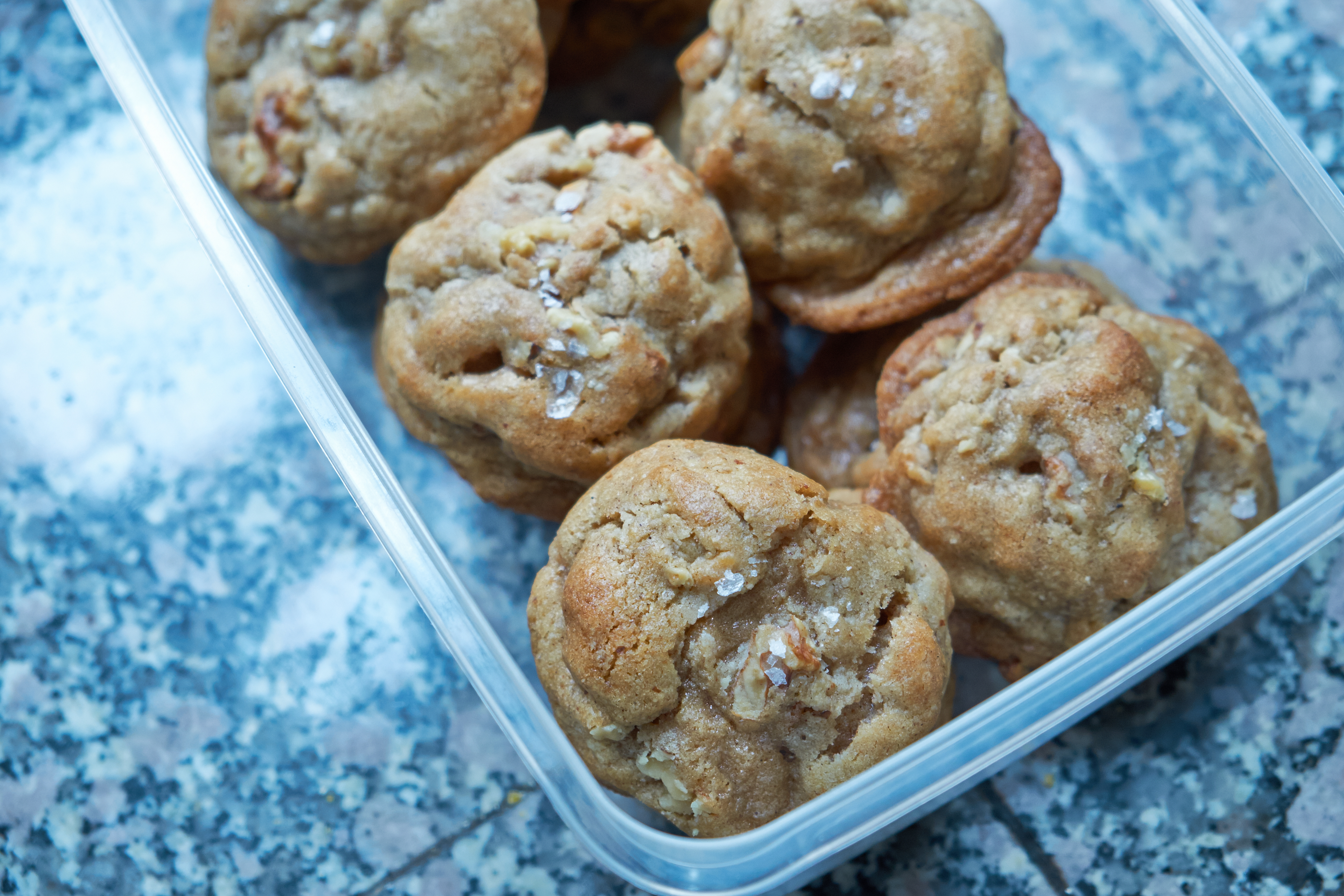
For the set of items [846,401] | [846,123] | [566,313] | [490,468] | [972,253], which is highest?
[846,123]

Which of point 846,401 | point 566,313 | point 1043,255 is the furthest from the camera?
point 1043,255

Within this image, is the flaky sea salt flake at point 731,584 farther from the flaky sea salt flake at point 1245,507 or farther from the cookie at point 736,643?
the flaky sea salt flake at point 1245,507

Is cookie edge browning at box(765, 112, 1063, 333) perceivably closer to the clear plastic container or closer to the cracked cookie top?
the cracked cookie top

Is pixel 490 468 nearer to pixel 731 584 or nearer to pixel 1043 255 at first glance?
pixel 731 584

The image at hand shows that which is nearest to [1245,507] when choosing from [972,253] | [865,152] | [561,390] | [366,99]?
[972,253]

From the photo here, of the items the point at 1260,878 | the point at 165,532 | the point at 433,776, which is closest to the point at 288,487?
the point at 165,532

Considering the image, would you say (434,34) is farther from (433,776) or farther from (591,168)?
(433,776)

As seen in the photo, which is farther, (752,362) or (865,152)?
(752,362)
